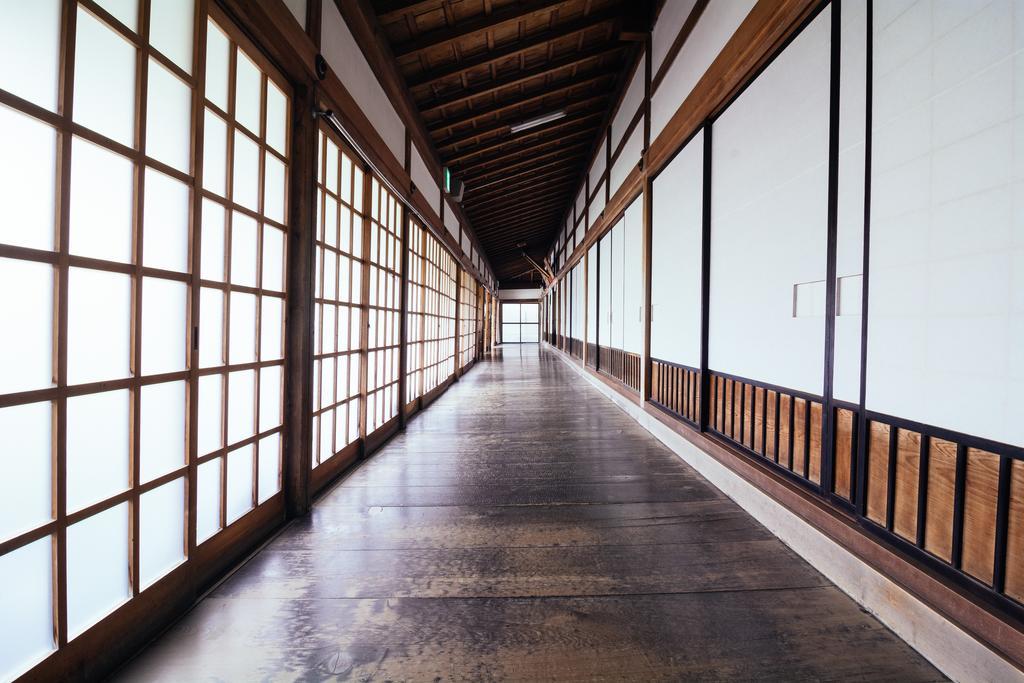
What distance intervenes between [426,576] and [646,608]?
0.77 metres

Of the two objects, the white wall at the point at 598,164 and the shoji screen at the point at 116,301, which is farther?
the white wall at the point at 598,164

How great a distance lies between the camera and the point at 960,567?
3.63 feet

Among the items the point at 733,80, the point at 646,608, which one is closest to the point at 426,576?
the point at 646,608

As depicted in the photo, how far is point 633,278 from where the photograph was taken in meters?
4.09

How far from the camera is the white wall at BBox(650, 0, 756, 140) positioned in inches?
81.6

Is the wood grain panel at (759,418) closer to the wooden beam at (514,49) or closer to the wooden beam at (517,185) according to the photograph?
the wooden beam at (514,49)

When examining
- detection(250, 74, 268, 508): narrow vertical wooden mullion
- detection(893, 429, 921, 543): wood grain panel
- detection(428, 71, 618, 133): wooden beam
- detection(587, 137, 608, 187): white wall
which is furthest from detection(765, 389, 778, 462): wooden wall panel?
detection(587, 137, 608, 187): white wall

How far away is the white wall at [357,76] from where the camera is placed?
2.04 metres

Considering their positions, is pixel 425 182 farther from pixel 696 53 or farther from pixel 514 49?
pixel 696 53

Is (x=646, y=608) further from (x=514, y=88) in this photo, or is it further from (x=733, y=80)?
(x=514, y=88)

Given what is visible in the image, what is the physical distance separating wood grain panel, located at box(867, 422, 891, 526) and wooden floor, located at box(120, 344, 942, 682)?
12.8 inches

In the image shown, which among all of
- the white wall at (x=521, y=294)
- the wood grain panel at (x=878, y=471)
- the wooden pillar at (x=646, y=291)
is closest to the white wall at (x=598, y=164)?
the wooden pillar at (x=646, y=291)

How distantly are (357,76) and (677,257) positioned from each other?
238 centimetres

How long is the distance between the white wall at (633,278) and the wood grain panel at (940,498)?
2.57 meters
